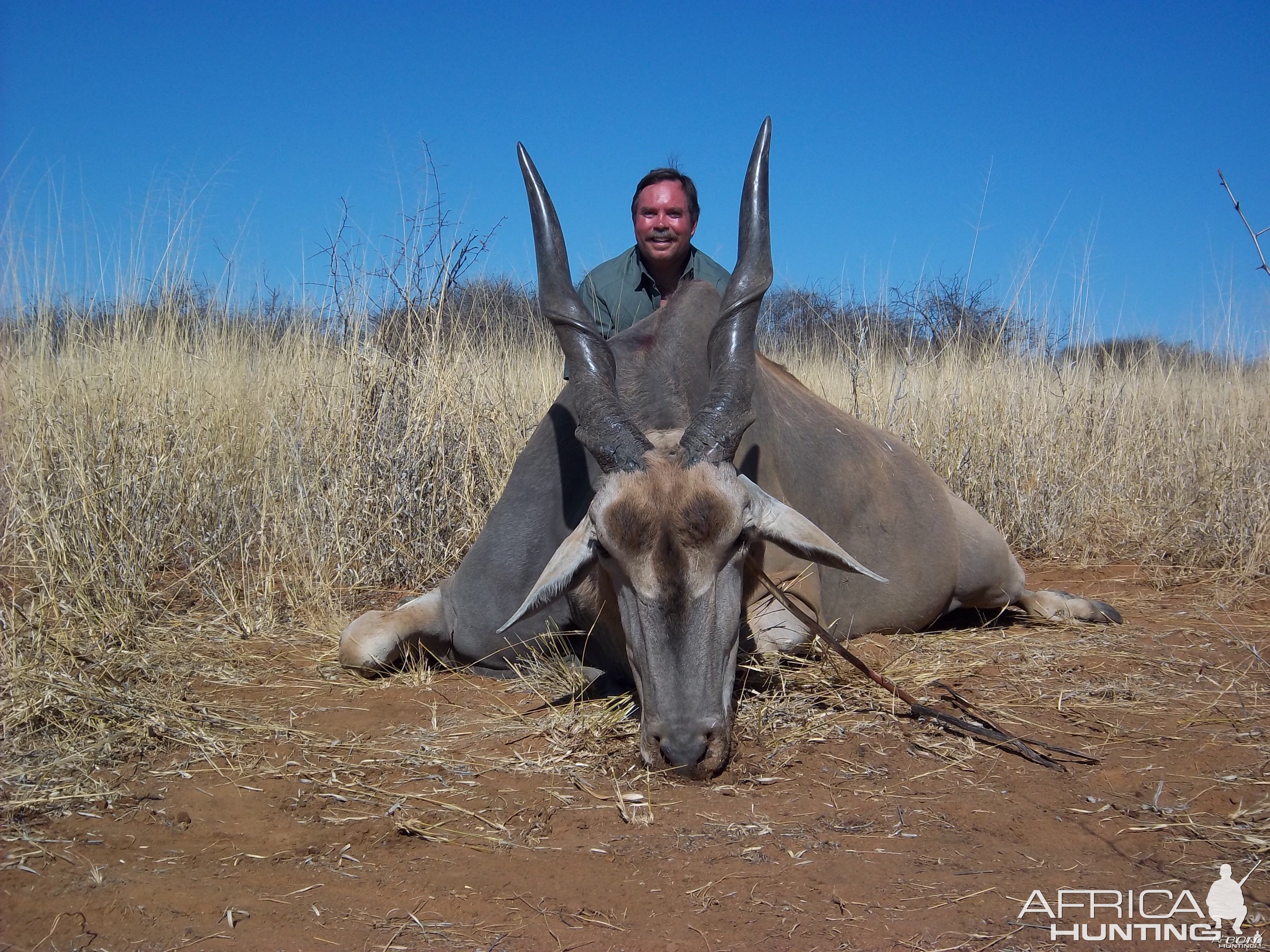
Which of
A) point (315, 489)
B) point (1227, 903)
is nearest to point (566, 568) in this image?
point (1227, 903)

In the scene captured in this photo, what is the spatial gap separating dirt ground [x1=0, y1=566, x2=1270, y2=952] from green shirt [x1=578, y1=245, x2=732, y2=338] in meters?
2.60

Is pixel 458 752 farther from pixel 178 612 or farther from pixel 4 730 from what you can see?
pixel 178 612

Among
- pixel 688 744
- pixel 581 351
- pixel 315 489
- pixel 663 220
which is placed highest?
pixel 663 220

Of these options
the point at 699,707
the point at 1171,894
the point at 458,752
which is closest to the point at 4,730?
the point at 458,752

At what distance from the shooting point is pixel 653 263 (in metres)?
6.03

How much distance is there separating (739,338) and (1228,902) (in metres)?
2.30

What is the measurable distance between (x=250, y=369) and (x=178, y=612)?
2563 millimetres

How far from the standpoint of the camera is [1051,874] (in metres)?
2.63

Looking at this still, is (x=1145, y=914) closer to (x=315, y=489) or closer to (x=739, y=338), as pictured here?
(x=739, y=338)

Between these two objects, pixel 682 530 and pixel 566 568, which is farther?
pixel 566 568

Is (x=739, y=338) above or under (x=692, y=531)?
above

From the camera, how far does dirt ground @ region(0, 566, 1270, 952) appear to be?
2.41 metres

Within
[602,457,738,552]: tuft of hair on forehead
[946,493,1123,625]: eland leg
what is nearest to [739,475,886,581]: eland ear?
[602,457,738,552]: tuft of hair on forehead

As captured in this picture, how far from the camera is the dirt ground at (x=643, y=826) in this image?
94.9 inches
